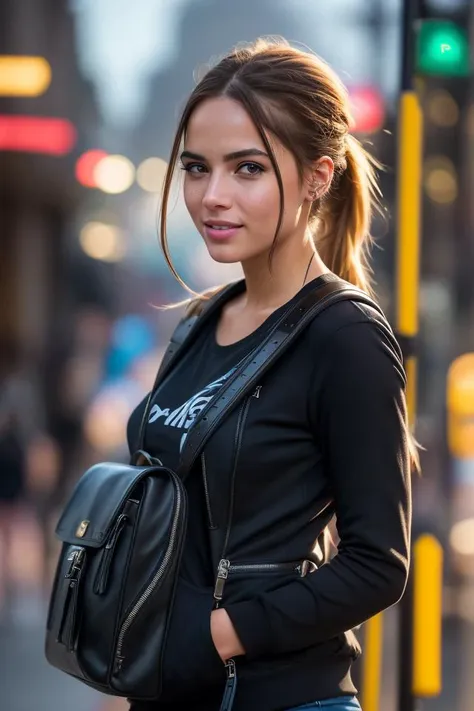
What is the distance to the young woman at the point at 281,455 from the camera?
1.61 meters

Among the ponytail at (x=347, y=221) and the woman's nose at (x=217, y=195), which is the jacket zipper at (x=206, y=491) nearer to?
the woman's nose at (x=217, y=195)

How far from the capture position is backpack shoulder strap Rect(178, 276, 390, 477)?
65.8 inches

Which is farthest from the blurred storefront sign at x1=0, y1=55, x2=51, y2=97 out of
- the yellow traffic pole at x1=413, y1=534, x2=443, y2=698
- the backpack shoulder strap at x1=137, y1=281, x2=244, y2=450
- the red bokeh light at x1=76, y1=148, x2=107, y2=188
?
the backpack shoulder strap at x1=137, y1=281, x2=244, y2=450

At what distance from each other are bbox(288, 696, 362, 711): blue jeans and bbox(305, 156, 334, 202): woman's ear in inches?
29.4

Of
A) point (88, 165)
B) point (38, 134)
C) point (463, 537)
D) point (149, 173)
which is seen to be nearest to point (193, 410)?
point (149, 173)

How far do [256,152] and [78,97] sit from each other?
17.4 feet

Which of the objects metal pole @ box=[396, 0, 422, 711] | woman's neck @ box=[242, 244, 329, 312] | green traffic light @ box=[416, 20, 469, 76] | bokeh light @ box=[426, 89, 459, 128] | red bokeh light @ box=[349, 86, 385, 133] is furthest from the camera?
bokeh light @ box=[426, 89, 459, 128]

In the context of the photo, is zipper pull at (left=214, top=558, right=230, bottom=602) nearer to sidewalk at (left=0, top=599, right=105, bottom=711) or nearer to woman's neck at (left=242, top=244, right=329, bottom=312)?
woman's neck at (left=242, top=244, right=329, bottom=312)

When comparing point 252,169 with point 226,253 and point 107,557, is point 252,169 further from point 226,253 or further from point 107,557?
point 107,557

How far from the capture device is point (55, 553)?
748 cm

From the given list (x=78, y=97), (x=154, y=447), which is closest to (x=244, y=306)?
(x=154, y=447)

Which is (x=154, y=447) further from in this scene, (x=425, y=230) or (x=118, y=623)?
(x=425, y=230)

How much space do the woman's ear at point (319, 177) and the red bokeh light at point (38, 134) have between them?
17.4 ft

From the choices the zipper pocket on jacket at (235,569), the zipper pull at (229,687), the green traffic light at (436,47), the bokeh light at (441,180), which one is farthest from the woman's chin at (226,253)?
the bokeh light at (441,180)
